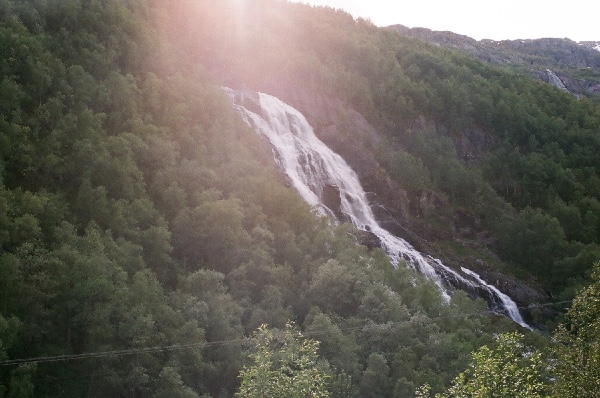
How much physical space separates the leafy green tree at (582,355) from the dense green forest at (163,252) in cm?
23

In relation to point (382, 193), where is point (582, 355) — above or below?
above

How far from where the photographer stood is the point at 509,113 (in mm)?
119438

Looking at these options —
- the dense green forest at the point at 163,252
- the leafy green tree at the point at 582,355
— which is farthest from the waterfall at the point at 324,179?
the leafy green tree at the point at 582,355

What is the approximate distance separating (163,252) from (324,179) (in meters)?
37.6

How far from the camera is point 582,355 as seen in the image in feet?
77.5

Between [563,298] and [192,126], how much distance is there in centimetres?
5021

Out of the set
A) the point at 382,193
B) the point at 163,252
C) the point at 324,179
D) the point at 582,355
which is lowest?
the point at 382,193

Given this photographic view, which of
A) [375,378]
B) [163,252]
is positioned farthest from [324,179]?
[375,378]

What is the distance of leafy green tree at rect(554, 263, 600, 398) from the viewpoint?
849 inches

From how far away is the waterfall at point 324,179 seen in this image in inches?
2771

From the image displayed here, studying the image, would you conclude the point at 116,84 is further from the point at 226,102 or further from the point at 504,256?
the point at 504,256

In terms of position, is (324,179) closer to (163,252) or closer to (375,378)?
(163,252)

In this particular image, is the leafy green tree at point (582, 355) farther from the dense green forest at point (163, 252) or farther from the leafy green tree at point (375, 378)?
the leafy green tree at point (375, 378)

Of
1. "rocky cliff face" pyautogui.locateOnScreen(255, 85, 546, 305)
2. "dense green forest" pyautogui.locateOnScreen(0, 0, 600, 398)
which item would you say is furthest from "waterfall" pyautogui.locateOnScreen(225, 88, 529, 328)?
"dense green forest" pyautogui.locateOnScreen(0, 0, 600, 398)
